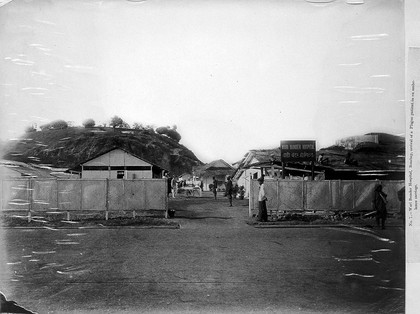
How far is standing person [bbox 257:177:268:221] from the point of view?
2141mm

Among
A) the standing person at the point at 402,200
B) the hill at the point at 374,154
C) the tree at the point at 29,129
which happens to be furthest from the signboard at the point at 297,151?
the tree at the point at 29,129

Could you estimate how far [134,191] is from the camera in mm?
1997

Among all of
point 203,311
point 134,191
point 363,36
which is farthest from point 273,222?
point 363,36

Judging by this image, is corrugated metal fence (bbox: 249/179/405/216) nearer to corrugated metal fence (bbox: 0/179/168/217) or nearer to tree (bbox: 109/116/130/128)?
corrugated metal fence (bbox: 0/179/168/217)

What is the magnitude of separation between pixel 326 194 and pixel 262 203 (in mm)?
371

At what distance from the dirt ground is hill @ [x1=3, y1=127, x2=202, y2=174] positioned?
0.28 metres

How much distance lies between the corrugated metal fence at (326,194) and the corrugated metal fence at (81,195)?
0.60 m

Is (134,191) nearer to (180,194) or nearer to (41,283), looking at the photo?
(180,194)

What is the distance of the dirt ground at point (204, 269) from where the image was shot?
1.93 metres

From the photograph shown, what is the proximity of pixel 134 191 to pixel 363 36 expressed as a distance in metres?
1.60

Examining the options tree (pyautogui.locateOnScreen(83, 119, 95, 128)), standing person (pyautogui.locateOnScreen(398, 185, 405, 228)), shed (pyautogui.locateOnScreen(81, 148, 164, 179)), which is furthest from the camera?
standing person (pyautogui.locateOnScreen(398, 185, 405, 228))

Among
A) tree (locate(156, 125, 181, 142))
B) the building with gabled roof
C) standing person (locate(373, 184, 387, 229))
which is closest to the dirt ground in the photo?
standing person (locate(373, 184, 387, 229))

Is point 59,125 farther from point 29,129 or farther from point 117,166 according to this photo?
point 117,166

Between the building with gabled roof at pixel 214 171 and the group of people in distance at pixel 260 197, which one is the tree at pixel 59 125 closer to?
the building with gabled roof at pixel 214 171
